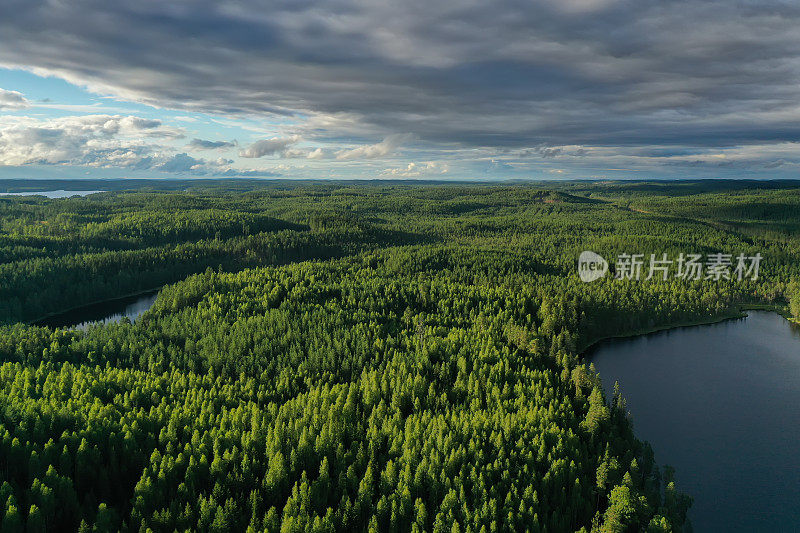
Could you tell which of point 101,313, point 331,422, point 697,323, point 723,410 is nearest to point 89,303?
point 101,313

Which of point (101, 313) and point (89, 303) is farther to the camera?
point (89, 303)

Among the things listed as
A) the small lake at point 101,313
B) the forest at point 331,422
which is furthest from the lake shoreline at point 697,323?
the small lake at point 101,313

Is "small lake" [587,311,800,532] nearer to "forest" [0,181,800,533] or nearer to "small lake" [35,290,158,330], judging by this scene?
"forest" [0,181,800,533]

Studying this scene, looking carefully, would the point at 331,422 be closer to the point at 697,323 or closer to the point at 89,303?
the point at 697,323

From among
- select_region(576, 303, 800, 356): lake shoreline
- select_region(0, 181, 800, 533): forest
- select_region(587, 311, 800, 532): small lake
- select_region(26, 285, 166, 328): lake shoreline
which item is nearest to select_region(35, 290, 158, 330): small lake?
select_region(26, 285, 166, 328): lake shoreline

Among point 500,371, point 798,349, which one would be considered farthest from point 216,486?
point 798,349
